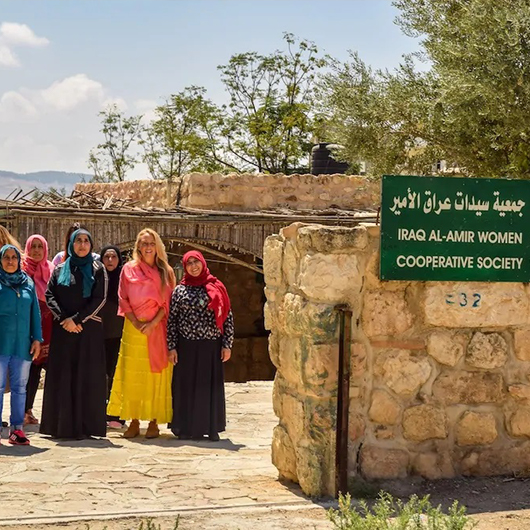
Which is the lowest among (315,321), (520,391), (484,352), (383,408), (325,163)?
(383,408)

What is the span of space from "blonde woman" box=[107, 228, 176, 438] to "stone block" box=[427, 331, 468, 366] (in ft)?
8.83

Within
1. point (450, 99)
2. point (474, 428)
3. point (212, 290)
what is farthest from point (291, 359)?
point (450, 99)

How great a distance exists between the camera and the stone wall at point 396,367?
5164mm

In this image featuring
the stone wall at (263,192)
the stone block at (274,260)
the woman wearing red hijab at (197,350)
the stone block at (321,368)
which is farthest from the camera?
the stone wall at (263,192)

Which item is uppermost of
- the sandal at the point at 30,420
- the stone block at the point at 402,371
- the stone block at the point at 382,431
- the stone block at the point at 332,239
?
the stone block at the point at 332,239

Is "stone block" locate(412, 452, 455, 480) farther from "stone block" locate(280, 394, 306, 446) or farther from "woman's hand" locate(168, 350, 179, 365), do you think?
"woman's hand" locate(168, 350, 179, 365)

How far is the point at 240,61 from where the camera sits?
29609 millimetres

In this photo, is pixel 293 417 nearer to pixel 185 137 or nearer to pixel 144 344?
pixel 144 344

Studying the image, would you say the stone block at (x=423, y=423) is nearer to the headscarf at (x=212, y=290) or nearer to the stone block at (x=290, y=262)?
the stone block at (x=290, y=262)

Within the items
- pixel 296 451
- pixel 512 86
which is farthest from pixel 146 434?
pixel 512 86

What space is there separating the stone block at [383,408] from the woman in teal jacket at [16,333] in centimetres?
277

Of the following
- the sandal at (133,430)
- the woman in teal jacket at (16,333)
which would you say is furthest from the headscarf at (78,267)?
the sandal at (133,430)

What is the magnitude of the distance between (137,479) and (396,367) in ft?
5.48

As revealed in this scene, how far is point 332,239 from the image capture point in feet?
16.9
